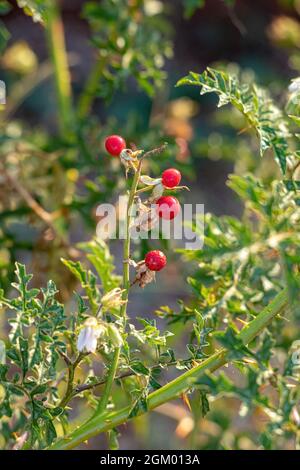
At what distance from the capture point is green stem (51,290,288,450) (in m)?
1.16

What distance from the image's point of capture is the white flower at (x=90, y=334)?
42.9 inches

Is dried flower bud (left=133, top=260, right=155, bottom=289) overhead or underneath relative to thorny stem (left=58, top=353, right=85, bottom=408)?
overhead

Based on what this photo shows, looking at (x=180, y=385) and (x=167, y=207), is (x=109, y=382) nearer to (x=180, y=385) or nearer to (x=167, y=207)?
(x=180, y=385)

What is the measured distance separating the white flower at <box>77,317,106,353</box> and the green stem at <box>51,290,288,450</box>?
15 cm

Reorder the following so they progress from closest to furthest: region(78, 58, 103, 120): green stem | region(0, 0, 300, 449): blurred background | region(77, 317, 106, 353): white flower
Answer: region(77, 317, 106, 353): white flower
region(0, 0, 300, 449): blurred background
region(78, 58, 103, 120): green stem

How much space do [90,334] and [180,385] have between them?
17 centimetres

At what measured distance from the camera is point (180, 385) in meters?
1.17

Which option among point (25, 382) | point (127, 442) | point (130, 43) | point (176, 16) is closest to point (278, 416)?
point (25, 382)

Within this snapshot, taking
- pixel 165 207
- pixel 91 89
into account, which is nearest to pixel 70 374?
pixel 165 207

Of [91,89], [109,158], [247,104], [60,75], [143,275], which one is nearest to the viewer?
[143,275]

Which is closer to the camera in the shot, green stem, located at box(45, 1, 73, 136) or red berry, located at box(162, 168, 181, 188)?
red berry, located at box(162, 168, 181, 188)

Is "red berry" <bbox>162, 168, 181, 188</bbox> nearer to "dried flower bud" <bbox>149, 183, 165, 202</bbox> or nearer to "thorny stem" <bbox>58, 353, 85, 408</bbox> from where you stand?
"dried flower bud" <bbox>149, 183, 165, 202</bbox>

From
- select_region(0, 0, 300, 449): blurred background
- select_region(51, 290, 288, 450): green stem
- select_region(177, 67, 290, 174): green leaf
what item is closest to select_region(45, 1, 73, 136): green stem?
select_region(0, 0, 300, 449): blurred background

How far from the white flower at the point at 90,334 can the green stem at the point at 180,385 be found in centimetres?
15
